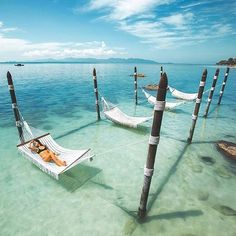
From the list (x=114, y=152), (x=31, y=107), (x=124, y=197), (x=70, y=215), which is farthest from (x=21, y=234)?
(x=31, y=107)

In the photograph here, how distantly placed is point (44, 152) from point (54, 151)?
2.00 feet

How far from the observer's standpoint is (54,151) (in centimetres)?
863

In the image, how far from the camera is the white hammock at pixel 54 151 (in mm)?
7043

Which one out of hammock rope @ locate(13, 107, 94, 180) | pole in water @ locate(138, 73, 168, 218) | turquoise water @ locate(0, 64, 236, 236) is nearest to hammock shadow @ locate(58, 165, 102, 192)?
turquoise water @ locate(0, 64, 236, 236)

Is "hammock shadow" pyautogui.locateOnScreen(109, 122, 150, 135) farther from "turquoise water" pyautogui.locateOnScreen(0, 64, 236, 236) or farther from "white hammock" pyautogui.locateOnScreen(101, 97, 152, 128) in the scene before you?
"white hammock" pyautogui.locateOnScreen(101, 97, 152, 128)

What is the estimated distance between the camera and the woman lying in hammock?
7700mm

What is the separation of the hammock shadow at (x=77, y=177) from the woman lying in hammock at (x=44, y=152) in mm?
807

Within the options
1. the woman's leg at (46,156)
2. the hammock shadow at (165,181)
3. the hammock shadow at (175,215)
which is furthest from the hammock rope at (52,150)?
the hammock shadow at (175,215)

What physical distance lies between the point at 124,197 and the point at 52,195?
2.62 m

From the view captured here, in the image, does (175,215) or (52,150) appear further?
(52,150)

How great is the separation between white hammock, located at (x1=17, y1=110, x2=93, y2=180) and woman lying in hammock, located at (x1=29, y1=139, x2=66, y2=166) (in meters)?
0.13

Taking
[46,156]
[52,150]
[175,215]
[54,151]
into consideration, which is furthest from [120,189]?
[52,150]

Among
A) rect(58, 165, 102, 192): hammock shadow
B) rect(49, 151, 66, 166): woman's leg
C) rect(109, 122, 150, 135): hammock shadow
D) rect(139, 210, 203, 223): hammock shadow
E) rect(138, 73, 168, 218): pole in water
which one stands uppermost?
rect(138, 73, 168, 218): pole in water

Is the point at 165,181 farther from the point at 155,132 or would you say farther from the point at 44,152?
the point at 44,152
